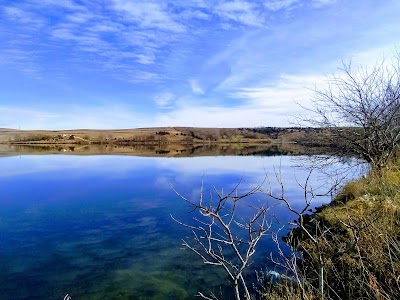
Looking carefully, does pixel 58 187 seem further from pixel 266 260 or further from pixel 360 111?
pixel 360 111

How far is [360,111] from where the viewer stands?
985 centimetres

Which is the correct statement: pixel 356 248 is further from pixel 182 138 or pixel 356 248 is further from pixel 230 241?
pixel 182 138

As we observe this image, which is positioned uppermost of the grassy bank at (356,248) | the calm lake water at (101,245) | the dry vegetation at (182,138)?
the dry vegetation at (182,138)

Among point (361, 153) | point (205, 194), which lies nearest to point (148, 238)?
point (205, 194)

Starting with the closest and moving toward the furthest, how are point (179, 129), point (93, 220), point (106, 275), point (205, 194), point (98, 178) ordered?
point (106, 275) < point (93, 220) < point (205, 194) < point (98, 178) < point (179, 129)

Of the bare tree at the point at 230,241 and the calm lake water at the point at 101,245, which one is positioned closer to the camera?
the bare tree at the point at 230,241

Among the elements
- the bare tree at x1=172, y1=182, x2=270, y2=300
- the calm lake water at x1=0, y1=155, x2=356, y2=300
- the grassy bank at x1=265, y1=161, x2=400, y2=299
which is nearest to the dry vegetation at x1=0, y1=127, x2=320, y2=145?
the calm lake water at x1=0, y1=155, x2=356, y2=300

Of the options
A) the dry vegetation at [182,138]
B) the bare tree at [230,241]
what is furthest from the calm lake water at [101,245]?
the dry vegetation at [182,138]

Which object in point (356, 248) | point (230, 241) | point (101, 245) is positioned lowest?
point (101, 245)

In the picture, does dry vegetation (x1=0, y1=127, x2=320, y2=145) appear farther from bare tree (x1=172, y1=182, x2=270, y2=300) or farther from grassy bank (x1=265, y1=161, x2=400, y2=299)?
grassy bank (x1=265, y1=161, x2=400, y2=299)

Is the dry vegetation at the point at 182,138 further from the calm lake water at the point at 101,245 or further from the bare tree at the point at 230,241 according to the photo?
the bare tree at the point at 230,241

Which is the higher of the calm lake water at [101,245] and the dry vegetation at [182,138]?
the dry vegetation at [182,138]

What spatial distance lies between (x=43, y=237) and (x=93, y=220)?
204 cm

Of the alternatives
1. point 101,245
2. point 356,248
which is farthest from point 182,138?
point 356,248
